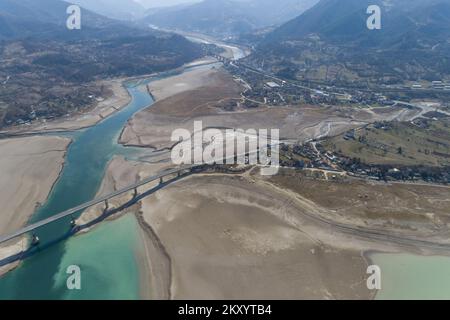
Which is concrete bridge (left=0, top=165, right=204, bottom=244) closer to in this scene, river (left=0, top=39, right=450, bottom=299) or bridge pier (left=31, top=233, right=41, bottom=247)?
bridge pier (left=31, top=233, right=41, bottom=247)

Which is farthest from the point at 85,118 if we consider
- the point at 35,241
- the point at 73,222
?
the point at 35,241

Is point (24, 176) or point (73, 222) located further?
point (24, 176)

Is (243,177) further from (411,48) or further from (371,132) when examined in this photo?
(411,48)

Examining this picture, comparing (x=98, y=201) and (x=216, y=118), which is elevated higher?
(x=216, y=118)

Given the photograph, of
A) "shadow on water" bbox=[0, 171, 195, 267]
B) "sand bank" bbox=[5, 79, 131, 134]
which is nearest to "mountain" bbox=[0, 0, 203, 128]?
"sand bank" bbox=[5, 79, 131, 134]

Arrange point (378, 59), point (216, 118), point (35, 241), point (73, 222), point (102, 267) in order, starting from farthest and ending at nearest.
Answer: point (378, 59) → point (216, 118) → point (73, 222) → point (35, 241) → point (102, 267)

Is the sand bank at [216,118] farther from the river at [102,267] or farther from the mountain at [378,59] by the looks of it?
the mountain at [378,59]

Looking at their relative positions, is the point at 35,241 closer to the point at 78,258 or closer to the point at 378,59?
the point at 78,258

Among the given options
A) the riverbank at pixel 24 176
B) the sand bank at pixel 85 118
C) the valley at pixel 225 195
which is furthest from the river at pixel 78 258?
the sand bank at pixel 85 118
